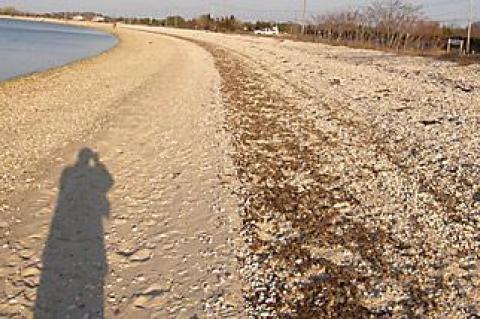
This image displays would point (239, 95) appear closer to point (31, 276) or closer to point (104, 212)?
point (104, 212)

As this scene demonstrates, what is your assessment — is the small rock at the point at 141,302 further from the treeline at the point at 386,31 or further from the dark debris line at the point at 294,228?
the treeline at the point at 386,31

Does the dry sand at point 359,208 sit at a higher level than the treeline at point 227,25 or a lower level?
lower

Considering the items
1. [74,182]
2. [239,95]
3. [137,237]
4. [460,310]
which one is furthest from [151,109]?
[460,310]

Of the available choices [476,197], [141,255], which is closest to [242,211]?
[141,255]

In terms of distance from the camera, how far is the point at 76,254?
506 cm

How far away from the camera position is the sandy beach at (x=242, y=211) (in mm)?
4352

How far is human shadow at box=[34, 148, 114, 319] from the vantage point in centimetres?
419

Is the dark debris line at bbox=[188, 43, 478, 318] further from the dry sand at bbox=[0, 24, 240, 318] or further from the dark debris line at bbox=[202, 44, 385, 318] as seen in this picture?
the dry sand at bbox=[0, 24, 240, 318]

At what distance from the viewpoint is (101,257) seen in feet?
16.6

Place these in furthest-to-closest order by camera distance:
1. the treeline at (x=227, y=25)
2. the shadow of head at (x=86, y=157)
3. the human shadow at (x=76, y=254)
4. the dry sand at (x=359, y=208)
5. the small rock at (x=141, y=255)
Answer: the treeline at (x=227, y=25)
the shadow of head at (x=86, y=157)
the small rock at (x=141, y=255)
the dry sand at (x=359, y=208)
the human shadow at (x=76, y=254)

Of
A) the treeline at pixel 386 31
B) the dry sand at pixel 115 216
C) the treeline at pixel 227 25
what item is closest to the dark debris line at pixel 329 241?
the dry sand at pixel 115 216

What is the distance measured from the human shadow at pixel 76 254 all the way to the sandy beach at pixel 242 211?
2cm

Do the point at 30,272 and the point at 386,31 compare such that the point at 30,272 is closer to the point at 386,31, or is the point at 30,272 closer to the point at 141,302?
the point at 141,302

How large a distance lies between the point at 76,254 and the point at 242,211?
213cm
